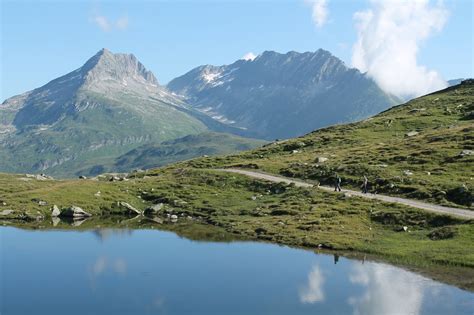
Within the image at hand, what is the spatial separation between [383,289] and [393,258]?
432 inches

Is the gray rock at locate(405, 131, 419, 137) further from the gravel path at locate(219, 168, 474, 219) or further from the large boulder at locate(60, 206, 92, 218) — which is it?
the large boulder at locate(60, 206, 92, 218)

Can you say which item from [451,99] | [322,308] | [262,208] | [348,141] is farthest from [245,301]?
[451,99]

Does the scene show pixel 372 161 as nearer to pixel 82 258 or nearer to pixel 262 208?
pixel 262 208

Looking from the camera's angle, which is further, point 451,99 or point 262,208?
point 451,99

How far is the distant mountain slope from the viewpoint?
84219mm

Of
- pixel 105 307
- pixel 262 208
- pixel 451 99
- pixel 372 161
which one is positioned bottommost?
pixel 105 307

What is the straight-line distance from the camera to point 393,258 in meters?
56.5

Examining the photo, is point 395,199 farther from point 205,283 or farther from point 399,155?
point 205,283

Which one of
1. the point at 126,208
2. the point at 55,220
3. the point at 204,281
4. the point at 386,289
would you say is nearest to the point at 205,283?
the point at 204,281

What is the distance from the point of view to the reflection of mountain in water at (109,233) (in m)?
74.4

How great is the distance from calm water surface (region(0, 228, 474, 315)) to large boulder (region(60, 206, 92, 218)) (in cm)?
2329

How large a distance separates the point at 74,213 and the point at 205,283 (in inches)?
1959

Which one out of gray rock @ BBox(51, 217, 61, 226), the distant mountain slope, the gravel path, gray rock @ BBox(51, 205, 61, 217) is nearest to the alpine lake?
gray rock @ BBox(51, 217, 61, 226)

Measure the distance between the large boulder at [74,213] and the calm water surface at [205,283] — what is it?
23.3 m
